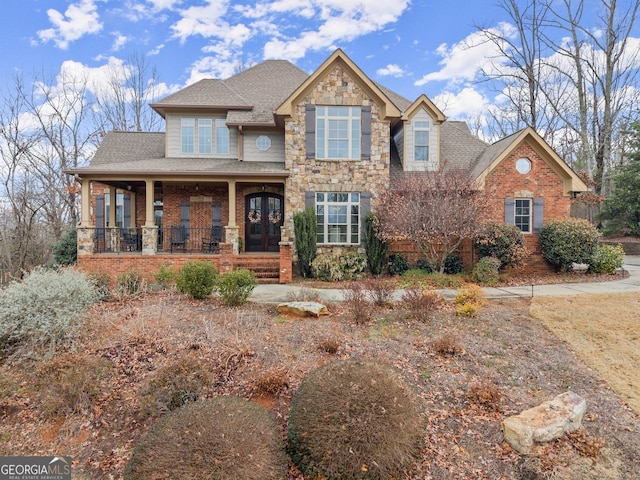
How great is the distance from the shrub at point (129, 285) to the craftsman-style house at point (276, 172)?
2927mm

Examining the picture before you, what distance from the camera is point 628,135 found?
21578mm

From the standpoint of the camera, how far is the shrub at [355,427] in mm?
3023

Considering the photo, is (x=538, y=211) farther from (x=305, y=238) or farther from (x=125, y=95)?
(x=125, y=95)

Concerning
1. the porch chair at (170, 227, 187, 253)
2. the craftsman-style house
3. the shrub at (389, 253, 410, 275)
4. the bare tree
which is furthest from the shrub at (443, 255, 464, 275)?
the bare tree

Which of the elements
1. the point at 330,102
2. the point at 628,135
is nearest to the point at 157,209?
the point at 330,102

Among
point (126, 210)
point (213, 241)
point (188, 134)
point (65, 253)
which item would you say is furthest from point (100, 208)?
point (213, 241)

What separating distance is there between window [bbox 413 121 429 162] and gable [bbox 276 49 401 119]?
4.80 feet

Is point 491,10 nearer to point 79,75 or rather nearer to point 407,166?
point 407,166

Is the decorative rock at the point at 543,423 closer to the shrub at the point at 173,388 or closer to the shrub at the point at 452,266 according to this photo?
the shrub at the point at 173,388

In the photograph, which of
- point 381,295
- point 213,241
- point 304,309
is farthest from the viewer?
point 213,241

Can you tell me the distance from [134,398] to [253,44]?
20.8m

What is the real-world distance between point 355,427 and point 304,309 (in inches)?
155

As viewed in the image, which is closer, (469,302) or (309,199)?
(469,302)

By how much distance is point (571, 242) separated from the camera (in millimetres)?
11430
